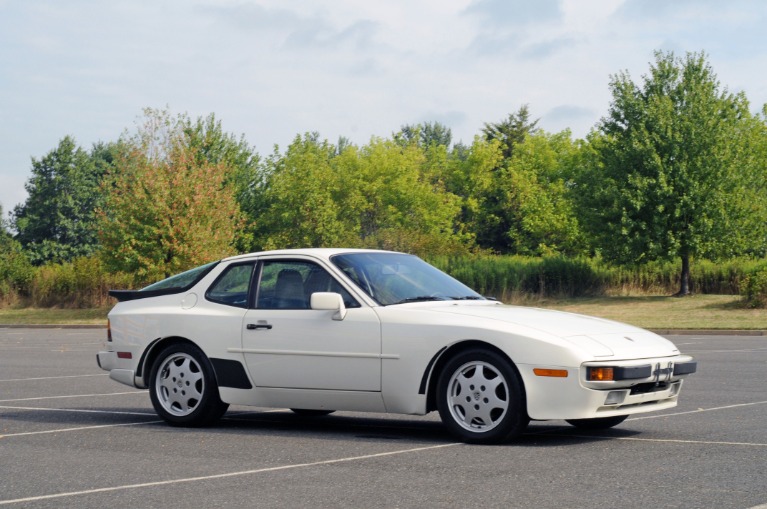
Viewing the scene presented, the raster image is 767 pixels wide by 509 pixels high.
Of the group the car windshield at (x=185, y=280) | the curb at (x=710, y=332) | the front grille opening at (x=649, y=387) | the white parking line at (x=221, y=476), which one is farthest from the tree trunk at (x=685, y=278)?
the white parking line at (x=221, y=476)

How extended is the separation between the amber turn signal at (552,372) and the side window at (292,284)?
1893 millimetres

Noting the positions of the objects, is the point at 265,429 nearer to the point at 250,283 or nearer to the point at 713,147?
the point at 250,283

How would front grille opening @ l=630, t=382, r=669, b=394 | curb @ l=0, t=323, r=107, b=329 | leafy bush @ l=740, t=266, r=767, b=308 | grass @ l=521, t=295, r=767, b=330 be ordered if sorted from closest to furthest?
front grille opening @ l=630, t=382, r=669, b=394 → grass @ l=521, t=295, r=767, b=330 → leafy bush @ l=740, t=266, r=767, b=308 → curb @ l=0, t=323, r=107, b=329

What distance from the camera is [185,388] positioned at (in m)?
9.48

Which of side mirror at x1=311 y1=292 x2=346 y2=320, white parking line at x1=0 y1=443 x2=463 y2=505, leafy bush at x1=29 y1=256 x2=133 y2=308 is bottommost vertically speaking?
white parking line at x1=0 y1=443 x2=463 y2=505

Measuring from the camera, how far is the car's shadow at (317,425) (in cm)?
849

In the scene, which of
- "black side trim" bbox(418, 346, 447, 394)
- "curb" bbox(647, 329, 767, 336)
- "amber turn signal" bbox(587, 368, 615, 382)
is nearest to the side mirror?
"black side trim" bbox(418, 346, 447, 394)

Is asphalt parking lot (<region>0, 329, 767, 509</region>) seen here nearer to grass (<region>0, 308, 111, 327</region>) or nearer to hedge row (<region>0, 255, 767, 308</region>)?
grass (<region>0, 308, 111, 327</region>)

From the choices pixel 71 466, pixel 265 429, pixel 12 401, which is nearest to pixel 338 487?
pixel 71 466

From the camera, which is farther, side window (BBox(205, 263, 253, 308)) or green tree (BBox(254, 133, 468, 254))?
green tree (BBox(254, 133, 468, 254))

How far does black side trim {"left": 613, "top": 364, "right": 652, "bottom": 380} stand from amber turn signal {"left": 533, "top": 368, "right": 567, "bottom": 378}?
376mm

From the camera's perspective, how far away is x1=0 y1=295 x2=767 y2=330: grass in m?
32.8

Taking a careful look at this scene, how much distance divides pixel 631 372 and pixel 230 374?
11.4ft

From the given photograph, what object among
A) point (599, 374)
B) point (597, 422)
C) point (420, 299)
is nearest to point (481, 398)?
point (599, 374)
